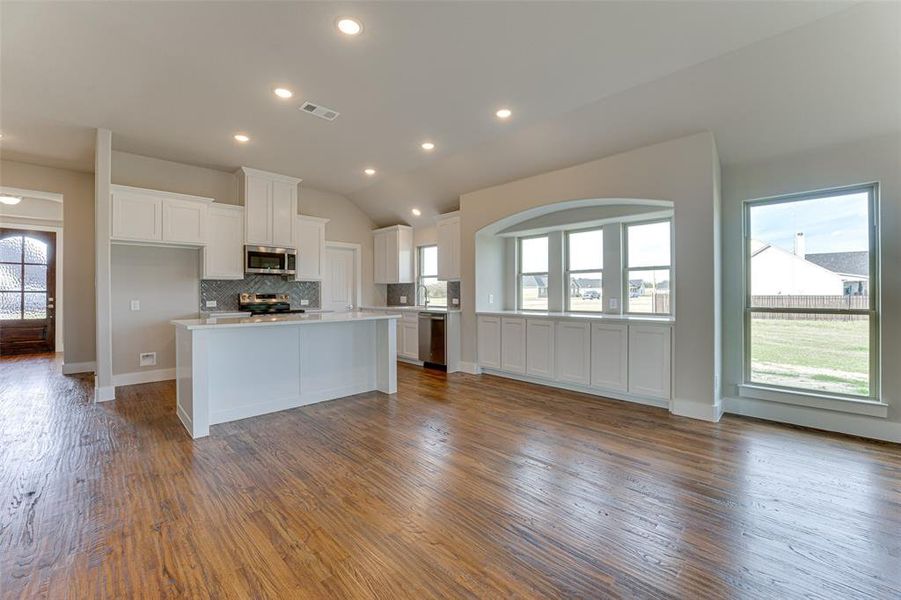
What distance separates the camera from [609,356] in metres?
4.48

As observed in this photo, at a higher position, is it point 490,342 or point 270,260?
point 270,260

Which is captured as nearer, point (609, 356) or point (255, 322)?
point (255, 322)

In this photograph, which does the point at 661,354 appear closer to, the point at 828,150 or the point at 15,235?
the point at 828,150

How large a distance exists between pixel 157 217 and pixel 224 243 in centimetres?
85

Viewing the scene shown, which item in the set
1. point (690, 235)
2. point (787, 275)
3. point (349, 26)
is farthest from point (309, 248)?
point (787, 275)

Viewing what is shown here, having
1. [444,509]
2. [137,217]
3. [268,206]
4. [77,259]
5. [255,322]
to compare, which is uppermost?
[268,206]

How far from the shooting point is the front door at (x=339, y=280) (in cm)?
737

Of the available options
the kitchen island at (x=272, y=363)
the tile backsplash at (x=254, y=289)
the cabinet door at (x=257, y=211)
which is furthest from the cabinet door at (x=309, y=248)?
the kitchen island at (x=272, y=363)

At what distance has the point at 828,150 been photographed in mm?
3486

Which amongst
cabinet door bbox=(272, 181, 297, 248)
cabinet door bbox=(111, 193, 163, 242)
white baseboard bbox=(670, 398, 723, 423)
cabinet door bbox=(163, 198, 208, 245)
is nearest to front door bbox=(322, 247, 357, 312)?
cabinet door bbox=(272, 181, 297, 248)

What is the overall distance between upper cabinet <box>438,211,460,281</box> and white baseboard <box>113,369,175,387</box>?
4.35 metres

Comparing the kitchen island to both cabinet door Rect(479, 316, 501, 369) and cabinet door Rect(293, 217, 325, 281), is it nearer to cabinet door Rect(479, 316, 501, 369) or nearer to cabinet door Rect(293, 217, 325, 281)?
cabinet door Rect(479, 316, 501, 369)

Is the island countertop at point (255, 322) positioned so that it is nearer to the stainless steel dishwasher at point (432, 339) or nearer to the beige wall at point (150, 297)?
the stainless steel dishwasher at point (432, 339)

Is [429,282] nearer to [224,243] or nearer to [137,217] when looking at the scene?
[224,243]
